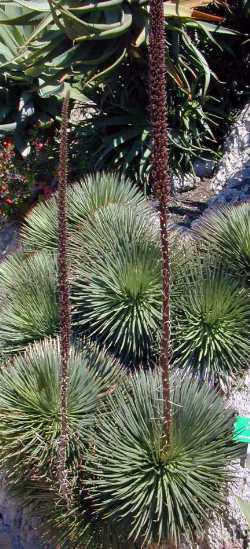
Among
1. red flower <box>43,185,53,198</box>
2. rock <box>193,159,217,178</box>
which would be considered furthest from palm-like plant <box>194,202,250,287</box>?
rock <box>193,159,217,178</box>

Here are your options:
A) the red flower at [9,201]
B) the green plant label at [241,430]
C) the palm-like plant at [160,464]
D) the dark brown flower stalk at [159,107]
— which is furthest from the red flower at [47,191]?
the dark brown flower stalk at [159,107]

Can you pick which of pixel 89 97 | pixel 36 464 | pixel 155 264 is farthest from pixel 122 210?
pixel 89 97

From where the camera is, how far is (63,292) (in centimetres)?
294

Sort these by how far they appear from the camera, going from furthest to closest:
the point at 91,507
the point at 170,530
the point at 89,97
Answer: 1. the point at 89,97
2. the point at 91,507
3. the point at 170,530

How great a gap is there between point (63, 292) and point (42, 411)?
926 mm

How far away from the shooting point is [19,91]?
7.57 metres

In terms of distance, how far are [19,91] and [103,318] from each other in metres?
4.15

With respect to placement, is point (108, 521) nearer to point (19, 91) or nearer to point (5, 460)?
point (5, 460)

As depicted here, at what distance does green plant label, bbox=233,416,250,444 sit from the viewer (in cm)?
342

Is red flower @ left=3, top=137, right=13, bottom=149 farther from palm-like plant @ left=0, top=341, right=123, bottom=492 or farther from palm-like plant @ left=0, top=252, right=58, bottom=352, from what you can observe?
palm-like plant @ left=0, top=341, right=123, bottom=492

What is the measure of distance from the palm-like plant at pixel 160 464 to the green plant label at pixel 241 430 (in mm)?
34

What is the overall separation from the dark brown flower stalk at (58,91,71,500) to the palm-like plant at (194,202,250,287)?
1.44 metres

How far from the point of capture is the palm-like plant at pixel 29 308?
431 cm

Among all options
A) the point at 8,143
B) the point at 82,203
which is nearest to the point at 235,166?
the point at 82,203
